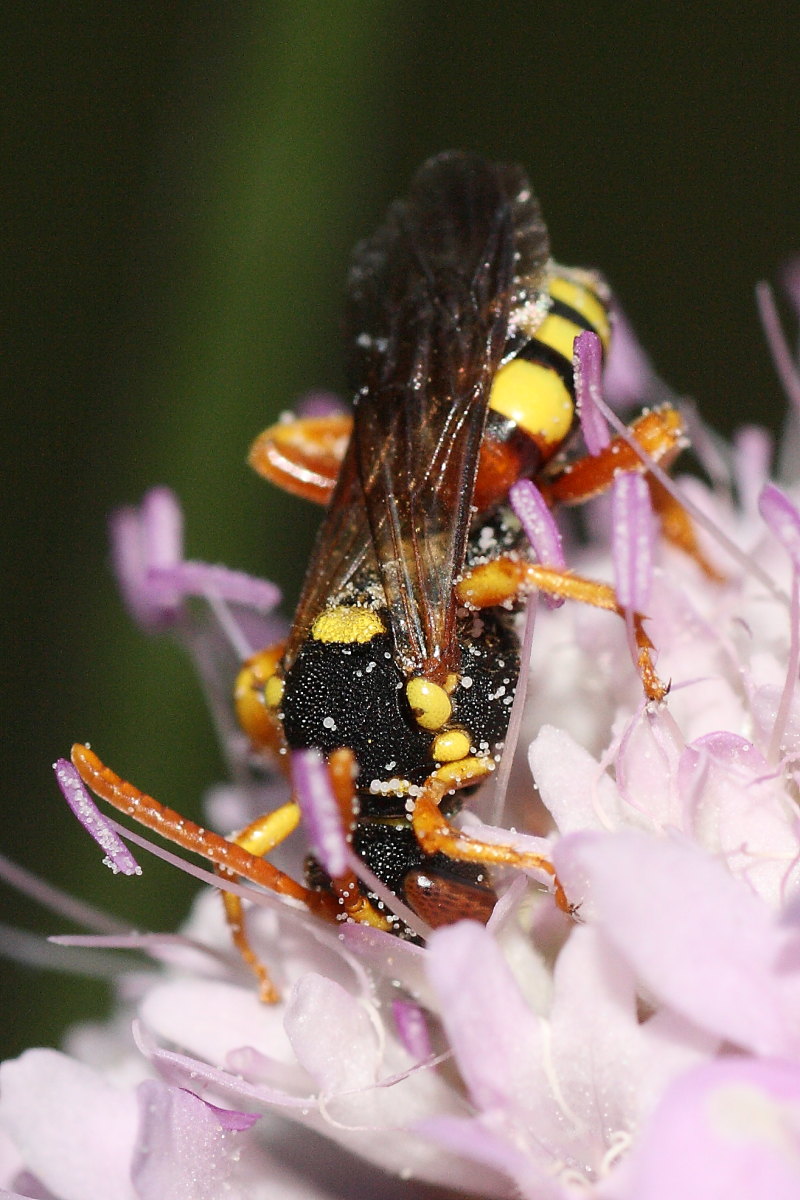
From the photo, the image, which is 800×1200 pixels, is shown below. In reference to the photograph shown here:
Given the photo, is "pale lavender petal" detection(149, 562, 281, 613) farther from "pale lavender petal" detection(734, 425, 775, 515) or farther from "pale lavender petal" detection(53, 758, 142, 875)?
"pale lavender petal" detection(734, 425, 775, 515)

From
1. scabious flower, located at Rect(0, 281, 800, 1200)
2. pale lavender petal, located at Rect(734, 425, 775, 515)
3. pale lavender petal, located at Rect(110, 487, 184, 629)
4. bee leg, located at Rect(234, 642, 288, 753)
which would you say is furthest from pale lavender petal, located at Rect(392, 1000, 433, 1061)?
pale lavender petal, located at Rect(734, 425, 775, 515)

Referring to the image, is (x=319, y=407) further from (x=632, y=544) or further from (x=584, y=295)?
(x=632, y=544)

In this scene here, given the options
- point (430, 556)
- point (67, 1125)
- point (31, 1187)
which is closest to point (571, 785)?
point (430, 556)

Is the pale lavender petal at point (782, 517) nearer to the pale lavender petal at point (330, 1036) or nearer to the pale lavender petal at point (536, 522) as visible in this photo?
the pale lavender petal at point (536, 522)

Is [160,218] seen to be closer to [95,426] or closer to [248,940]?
[95,426]

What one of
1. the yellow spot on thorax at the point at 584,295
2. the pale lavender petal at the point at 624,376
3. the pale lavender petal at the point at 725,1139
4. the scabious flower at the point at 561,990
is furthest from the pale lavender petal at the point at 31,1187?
the pale lavender petal at the point at 624,376

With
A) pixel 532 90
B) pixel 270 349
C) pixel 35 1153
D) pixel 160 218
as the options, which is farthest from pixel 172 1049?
pixel 532 90
